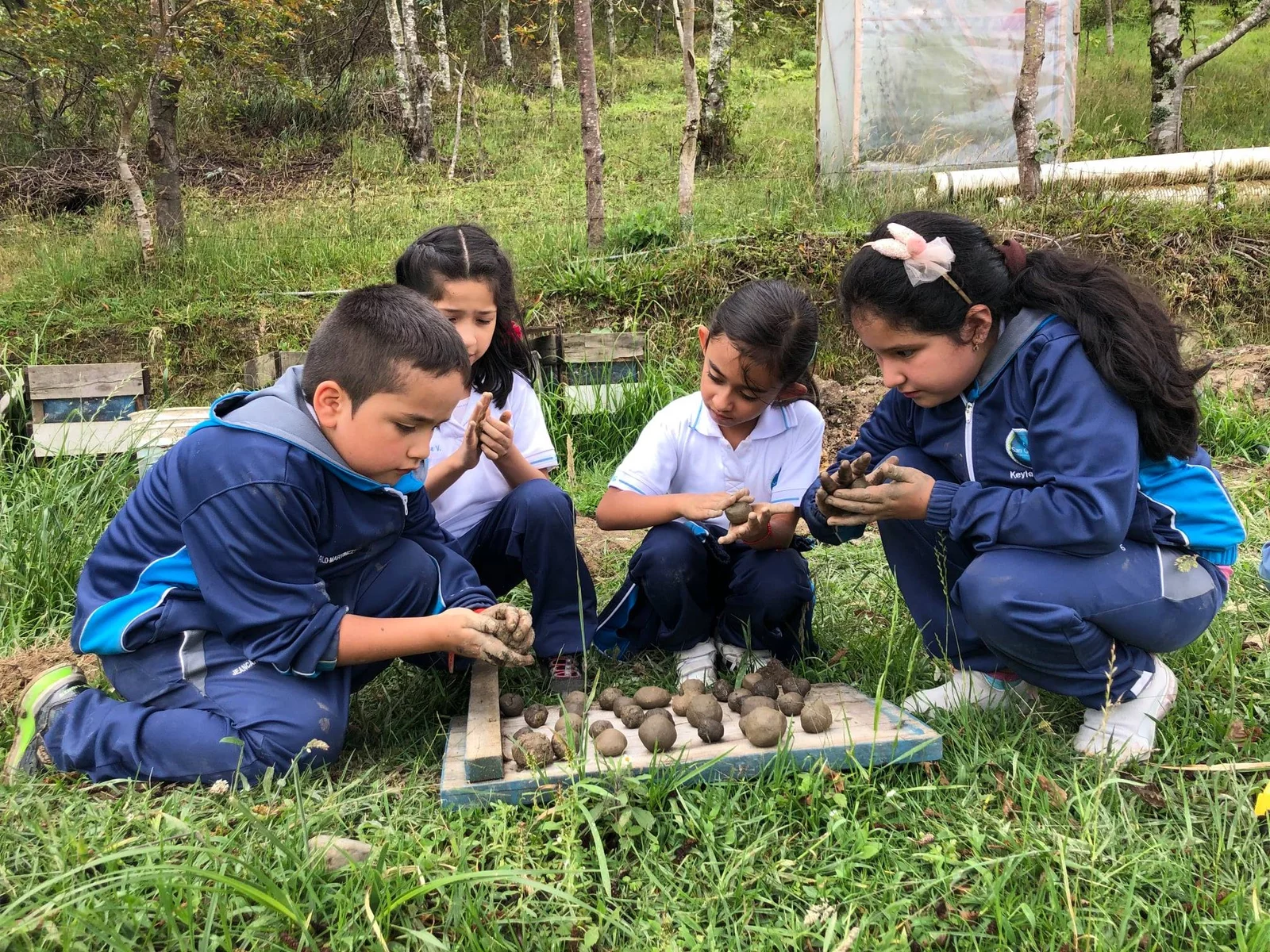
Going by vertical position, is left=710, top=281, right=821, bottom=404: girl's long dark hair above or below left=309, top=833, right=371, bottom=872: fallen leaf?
above

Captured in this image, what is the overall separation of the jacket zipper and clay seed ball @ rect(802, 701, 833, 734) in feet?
2.29

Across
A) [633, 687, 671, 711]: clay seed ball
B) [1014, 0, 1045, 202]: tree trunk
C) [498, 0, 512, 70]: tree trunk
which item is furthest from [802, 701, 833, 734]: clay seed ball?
[498, 0, 512, 70]: tree trunk

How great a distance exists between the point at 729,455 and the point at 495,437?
0.69 meters

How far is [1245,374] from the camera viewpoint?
529 cm

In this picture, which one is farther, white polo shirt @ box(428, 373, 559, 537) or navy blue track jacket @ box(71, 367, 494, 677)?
white polo shirt @ box(428, 373, 559, 537)

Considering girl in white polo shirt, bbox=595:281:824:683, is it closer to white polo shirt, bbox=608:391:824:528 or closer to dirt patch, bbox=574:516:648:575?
white polo shirt, bbox=608:391:824:528

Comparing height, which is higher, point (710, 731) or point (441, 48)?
point (441, 48)

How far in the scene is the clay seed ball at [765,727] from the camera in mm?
2082

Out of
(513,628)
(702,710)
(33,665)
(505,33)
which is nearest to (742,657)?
(702,710)

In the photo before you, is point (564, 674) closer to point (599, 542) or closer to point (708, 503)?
point (708, 503)

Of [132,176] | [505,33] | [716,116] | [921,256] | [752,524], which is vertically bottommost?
[752,524]

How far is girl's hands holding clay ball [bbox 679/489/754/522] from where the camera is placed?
252cm

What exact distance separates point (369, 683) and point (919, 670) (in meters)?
1.55

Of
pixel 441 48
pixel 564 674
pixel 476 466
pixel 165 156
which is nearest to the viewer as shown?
pixel 564 674
